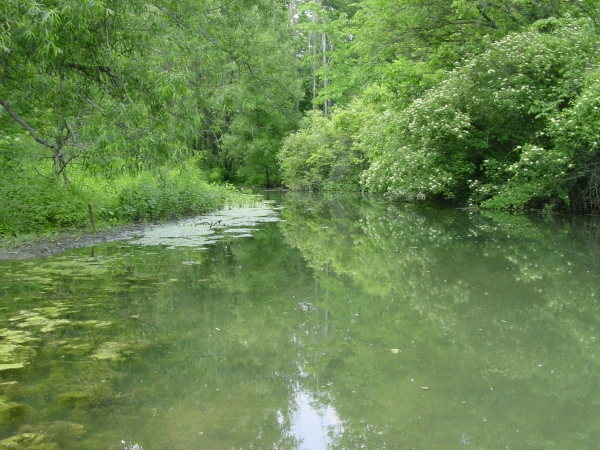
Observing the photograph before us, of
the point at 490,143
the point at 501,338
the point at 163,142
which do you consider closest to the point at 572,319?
the point at 501,338

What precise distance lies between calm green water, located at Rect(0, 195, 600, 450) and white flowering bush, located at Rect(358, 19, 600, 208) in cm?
618

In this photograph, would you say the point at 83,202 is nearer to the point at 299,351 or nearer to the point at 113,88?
the point at 113,88

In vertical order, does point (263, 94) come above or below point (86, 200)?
above

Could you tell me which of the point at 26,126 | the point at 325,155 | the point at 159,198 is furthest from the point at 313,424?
the point at 325,155

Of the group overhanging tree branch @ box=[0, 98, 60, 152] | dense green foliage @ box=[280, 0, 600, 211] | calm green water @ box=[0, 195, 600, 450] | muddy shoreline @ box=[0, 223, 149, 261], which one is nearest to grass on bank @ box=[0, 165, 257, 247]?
muddy shoreline @ box=[0, 223, 149, 261]

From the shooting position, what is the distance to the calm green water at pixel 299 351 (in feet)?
11.1

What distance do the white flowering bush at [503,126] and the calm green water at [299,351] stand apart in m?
6.18

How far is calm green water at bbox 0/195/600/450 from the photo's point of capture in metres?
3.39

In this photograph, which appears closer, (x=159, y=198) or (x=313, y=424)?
(x=313, y=424)

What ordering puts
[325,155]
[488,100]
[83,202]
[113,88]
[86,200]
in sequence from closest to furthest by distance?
[113,88] < [83,202] < [86,200] < [488,100] < [325,155]

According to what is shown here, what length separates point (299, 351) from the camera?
472 cm

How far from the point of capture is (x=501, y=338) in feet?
16.5

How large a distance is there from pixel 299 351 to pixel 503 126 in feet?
49.4

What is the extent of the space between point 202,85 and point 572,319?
6.96 metres
